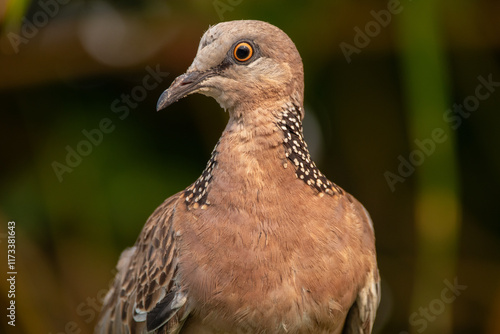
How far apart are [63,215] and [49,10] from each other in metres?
1.40

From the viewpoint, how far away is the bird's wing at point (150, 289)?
3271 mm

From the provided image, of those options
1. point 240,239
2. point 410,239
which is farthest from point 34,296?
point 410,239

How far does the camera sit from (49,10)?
4820mm

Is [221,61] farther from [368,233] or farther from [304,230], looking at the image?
[368,233]

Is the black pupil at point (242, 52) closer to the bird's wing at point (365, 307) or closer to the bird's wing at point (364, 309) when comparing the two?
the bird's wing at point (365, 307)

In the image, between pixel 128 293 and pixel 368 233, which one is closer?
pixel 368 233
